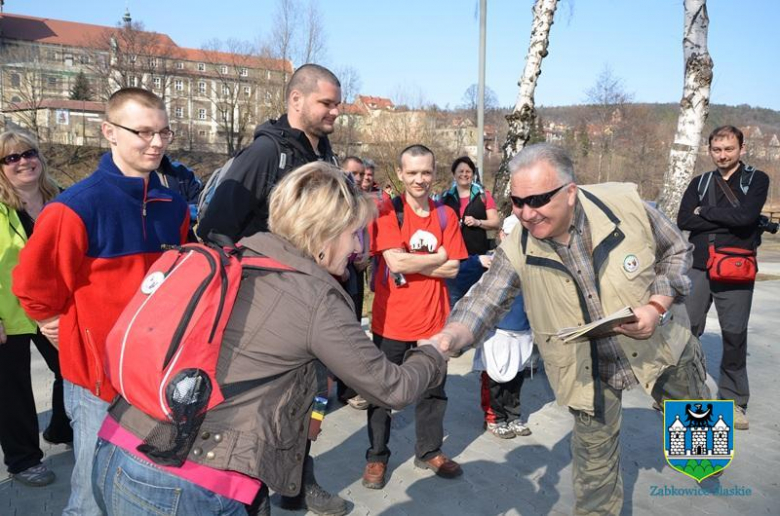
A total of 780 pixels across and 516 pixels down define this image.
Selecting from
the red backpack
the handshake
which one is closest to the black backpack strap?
the handshake

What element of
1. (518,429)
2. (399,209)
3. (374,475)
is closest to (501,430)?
(518,429)

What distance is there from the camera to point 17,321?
394 centimetres

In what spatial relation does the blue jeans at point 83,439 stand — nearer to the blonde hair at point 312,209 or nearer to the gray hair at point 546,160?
the blonde hair at point 312,209

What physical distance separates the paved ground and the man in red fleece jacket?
4.68 ft

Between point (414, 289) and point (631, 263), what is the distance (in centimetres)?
163

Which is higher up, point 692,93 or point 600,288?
point 692,93

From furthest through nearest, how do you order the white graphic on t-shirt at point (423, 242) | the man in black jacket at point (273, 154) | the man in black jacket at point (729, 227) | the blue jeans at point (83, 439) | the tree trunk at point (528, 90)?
the tree trunk at point (528, 90) < the man in black jacket at point (729, 227) < the white graphic on t-shirt at point (423, 242) < the man in black jacket at point (273, 154) < the blue jeans at point (83, 439)

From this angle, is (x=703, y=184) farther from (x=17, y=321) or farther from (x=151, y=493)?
(x=17, y=321)

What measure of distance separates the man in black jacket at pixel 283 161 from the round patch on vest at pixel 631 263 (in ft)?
6.08

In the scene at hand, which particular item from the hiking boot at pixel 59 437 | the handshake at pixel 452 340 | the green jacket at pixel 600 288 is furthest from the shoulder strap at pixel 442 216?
the hiking boot at pixel 59 437

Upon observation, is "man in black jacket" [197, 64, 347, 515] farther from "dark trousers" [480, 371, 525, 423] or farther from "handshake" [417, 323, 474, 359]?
"dark trousers" [480, 371, 525, 423]

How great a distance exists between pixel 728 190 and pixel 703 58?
338cm

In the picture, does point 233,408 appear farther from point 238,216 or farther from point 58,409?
point 58,409

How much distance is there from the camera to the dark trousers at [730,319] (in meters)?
5.03
